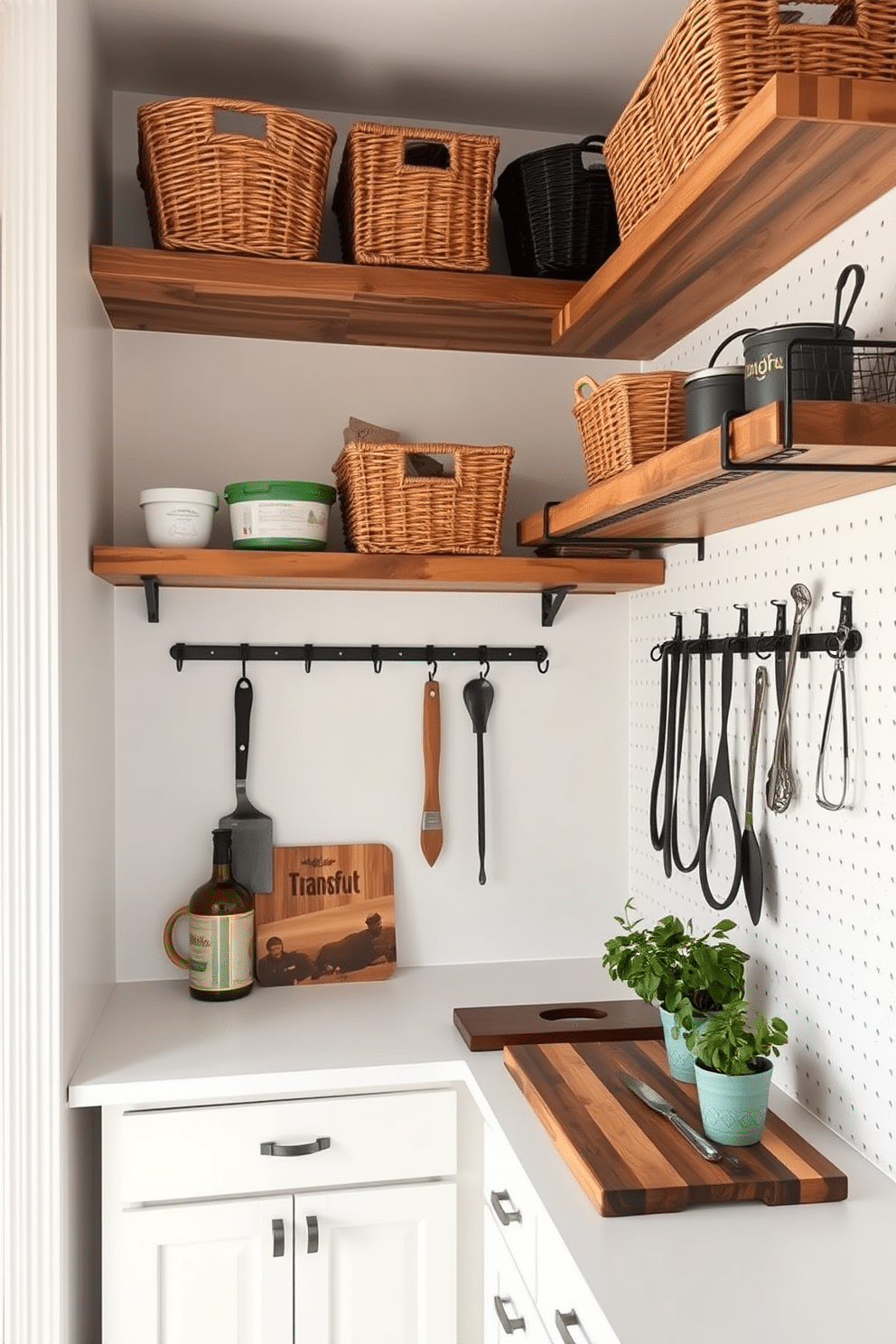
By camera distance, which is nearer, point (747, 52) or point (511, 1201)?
point (747, 52)

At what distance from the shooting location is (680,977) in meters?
1.62

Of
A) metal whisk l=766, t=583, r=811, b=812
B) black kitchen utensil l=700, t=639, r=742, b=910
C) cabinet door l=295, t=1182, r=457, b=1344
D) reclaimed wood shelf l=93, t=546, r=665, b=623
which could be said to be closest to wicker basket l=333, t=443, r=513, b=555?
reclaimed wood shelf l=93, t=546, r=665, b=623

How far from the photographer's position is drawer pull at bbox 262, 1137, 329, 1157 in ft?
5.56

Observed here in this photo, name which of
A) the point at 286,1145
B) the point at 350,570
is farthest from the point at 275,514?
the point at 286,1145

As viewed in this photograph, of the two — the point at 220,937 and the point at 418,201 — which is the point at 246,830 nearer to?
the point at 220,937

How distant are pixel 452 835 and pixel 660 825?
41 cm

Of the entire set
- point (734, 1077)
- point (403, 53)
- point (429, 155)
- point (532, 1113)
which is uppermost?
point (403, 53)

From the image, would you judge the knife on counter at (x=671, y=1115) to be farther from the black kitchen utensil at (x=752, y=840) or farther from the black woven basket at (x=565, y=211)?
the black woven basket at (x=565, y=211)

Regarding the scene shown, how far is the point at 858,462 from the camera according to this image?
48.3 inches

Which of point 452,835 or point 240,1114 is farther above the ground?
point 452,835

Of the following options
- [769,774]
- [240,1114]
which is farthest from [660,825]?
[240,1114]

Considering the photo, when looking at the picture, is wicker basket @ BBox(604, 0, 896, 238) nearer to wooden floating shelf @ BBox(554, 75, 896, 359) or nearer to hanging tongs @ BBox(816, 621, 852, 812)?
wooden floating shelf @ BBox(554, 75, 896, 359)

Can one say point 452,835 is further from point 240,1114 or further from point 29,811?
point 29,811

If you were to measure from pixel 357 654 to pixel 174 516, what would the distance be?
1.53 ft
